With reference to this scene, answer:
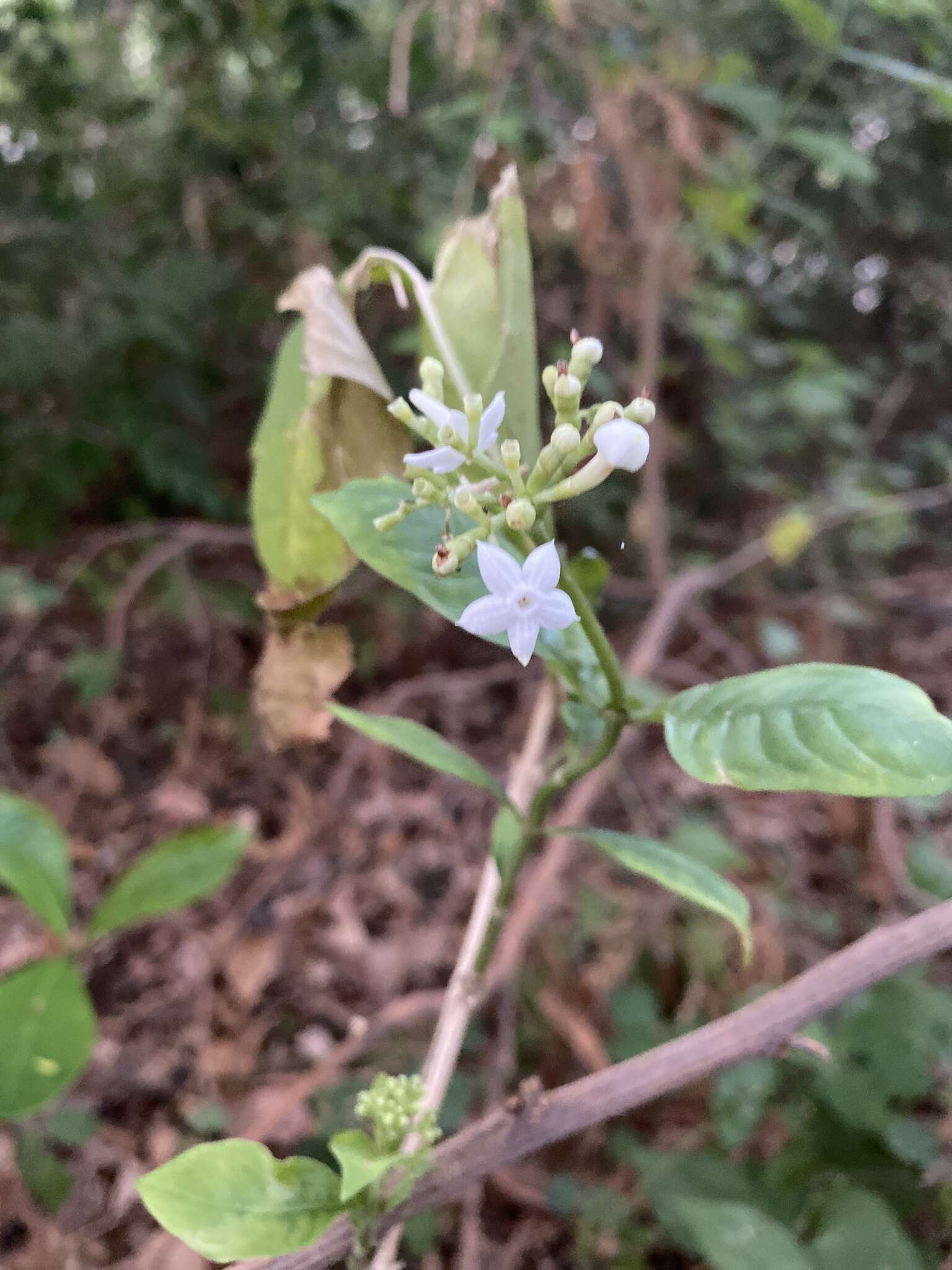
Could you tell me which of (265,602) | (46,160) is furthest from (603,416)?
(46,160)

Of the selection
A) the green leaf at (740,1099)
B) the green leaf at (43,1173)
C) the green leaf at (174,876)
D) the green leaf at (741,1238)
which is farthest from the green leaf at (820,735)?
the green leaf at (43,1173)

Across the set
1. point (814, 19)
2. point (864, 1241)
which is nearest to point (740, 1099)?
point (864, 1241)

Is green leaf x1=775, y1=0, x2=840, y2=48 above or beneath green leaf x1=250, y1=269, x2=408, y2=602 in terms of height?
above

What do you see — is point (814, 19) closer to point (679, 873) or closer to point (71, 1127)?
point (679, 873)

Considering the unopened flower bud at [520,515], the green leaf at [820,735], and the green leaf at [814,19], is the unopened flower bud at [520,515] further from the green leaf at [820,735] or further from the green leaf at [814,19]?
the green leaf at [814,19]

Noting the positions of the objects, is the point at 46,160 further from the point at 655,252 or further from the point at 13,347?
the point at 655,252

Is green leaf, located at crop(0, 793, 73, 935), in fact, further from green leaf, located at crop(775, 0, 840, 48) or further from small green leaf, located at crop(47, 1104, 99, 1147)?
green leaf, located at crop(775, 0, 840, 48)

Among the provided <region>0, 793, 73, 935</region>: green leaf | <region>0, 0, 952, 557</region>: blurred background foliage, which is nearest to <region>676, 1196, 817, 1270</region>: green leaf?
<region>0, 793, 73, 935</region>: green leaf

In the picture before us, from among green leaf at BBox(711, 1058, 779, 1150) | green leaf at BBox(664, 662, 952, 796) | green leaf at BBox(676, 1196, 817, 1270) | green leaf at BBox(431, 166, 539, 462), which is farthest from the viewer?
green leaf at BBox(711, 1058, 779, 1150)
